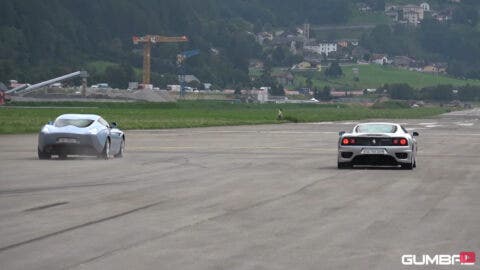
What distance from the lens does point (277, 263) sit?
41.1 feet

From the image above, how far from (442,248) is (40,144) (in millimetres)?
19457

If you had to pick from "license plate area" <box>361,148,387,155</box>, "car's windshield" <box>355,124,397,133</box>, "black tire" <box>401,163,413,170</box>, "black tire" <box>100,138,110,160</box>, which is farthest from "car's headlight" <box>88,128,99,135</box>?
"black tire" <box>401,163,413,170</box>

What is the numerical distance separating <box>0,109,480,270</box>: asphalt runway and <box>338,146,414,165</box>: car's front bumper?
19.7 inches

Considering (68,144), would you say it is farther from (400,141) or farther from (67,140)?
(400,141)

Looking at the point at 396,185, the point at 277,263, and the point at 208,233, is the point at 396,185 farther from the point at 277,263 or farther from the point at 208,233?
the point at 277,263

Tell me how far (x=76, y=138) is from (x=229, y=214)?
50.2 feet

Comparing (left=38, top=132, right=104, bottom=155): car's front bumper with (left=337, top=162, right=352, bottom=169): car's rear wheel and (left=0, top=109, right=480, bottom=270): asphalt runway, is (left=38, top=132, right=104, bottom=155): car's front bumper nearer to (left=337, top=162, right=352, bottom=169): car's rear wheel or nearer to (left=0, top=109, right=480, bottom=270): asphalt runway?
(left=0, top=109, right=480, bottom=270): asphalt runway

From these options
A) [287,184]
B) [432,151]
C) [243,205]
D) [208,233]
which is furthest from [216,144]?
[208,233]

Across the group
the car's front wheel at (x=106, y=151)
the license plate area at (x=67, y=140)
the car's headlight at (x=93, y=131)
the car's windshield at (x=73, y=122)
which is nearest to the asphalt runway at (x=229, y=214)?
the license plate area at (x=67, y=140)

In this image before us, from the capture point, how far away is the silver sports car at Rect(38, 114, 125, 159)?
31859 mm

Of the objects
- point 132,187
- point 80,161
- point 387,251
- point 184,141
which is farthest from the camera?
point 184,141

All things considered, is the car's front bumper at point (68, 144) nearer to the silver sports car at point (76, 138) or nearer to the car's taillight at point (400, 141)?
the silver sports car at point (76, 138)

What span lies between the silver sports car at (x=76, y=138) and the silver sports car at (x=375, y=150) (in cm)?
674

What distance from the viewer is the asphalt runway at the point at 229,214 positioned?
42.8 feet
